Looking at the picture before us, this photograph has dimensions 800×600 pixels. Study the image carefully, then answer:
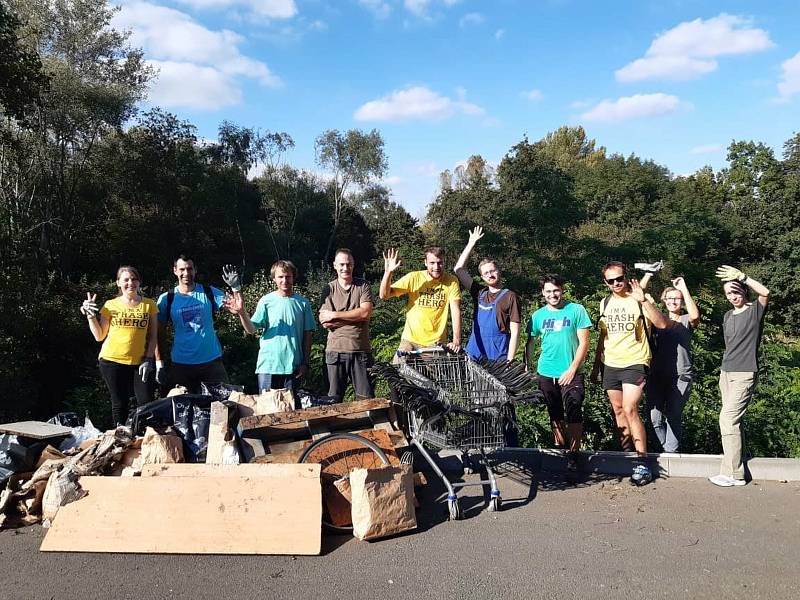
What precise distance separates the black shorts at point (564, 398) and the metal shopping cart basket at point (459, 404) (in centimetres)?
64

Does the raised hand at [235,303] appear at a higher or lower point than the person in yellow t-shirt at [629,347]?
higher

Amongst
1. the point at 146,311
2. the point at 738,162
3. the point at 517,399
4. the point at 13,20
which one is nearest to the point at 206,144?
the point at 13,20

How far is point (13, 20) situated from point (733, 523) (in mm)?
14744

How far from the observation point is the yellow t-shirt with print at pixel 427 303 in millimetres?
5898

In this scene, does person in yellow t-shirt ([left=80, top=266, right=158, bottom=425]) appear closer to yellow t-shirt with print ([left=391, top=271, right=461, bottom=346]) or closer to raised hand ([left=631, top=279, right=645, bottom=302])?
yellow t-shirt with print ([left=391, top=271, right=461, bottom=346])

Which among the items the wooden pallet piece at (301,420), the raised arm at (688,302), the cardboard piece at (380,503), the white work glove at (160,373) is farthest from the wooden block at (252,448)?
the raised arm at (688,302)

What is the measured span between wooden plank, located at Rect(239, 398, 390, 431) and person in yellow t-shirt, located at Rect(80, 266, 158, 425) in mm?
1477

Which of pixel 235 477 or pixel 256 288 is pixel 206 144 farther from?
pixel 235 477

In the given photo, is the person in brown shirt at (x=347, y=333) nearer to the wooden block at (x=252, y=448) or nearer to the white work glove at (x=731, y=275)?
the wooden block at (x=252, y=448)

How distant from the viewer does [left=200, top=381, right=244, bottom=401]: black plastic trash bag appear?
5613mm

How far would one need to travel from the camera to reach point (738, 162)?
1686 inches

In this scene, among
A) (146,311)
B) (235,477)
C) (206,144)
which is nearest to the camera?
(235,477)

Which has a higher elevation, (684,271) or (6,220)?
(6,220)

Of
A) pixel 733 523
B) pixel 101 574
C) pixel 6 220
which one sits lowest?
pixel 733 523
